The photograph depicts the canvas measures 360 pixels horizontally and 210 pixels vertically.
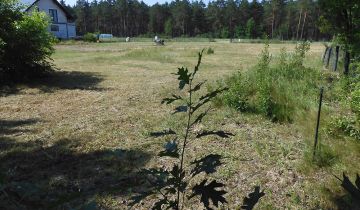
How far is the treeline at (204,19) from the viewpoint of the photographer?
76375 mm

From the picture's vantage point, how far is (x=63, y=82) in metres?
10.8

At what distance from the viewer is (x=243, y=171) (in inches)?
176

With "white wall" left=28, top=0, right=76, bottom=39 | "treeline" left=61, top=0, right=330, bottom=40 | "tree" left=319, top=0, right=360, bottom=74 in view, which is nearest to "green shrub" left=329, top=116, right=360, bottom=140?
"tree" left=319, top=0, right=360, bottom=74

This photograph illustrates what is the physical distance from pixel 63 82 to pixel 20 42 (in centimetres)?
170

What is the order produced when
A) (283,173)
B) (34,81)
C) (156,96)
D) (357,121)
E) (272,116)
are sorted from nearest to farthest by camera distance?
(283,173) → (357,121) → (272,116) → (156,96) → (34,81)

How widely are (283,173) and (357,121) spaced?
1.57 m

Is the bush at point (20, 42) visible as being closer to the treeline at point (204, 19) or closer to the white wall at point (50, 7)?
the white wall at point (50, 7)

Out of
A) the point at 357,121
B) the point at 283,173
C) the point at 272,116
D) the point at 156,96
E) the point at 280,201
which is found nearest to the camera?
the point at 280,201

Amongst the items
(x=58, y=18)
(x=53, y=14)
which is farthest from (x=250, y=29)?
(x=53, y=14)

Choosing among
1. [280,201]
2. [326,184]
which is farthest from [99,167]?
[326,184]

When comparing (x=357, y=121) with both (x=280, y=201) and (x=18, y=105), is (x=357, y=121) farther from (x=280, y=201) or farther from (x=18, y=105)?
(x=18, y=105)

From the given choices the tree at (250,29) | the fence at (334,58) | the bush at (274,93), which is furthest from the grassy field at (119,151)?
the tree at (250,29)

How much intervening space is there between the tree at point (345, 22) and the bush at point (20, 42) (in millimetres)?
8764

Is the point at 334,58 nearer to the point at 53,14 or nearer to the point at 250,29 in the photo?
the point at 53,14
